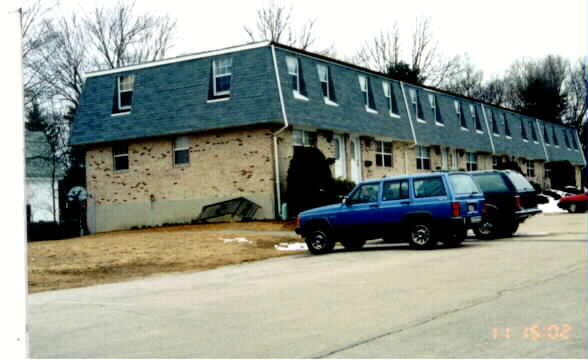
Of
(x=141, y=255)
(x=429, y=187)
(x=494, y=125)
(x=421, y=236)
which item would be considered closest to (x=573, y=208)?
(x=494, y=125)

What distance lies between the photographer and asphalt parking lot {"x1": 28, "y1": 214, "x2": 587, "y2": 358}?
22.8ft

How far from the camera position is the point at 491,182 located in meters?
21.8

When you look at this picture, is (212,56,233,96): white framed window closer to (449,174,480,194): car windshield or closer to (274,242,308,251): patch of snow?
(274,242,308,251): patch of snow

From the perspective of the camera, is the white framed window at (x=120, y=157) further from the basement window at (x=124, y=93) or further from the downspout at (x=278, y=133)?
the downspout at (x=278, y=133)

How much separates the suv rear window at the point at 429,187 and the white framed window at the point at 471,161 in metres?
29.4

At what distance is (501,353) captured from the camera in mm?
6297

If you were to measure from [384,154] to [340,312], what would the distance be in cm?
2857

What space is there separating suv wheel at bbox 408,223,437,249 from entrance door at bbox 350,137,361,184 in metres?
16.2

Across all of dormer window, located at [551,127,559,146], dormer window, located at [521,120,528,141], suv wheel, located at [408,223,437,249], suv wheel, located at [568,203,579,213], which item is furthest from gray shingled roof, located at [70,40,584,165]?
dormer window, located at [551,127,559,146]

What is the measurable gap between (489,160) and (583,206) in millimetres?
16133

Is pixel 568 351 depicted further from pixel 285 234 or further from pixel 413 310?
pixel 285 234

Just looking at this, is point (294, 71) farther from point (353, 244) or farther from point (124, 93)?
point (353, 244)

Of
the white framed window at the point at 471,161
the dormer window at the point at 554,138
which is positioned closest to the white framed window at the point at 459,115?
the white framed window at the point at 471,161

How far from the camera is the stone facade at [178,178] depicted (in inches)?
1164
